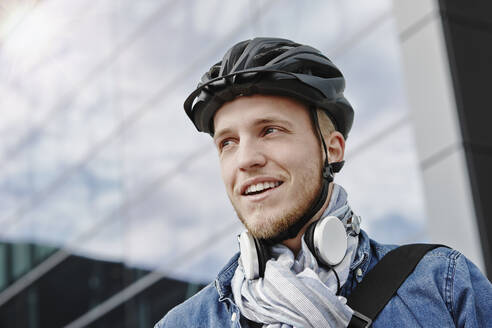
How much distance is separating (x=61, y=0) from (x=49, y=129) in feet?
8.54

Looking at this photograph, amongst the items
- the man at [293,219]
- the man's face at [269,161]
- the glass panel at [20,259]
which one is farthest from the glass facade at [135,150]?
the man's face at [269,161]

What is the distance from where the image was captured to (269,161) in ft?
11.6

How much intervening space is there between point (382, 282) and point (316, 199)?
39cm

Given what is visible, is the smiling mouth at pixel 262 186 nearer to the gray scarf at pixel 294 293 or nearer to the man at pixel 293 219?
the man at pixel 293 219

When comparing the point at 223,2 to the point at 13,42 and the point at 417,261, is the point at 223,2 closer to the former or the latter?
the point at 13,42

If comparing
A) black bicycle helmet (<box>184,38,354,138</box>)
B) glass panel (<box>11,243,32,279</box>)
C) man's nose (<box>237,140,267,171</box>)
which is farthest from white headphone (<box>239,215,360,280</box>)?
glass panel (<box>11,243,32,279</box>)

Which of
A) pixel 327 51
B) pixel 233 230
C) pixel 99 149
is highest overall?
pixel 99 149

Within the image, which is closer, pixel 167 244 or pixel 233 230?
pixel 233 230

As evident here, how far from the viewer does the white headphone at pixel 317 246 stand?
3422 millimetres

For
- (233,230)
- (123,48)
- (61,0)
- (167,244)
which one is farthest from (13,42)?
(233,230)

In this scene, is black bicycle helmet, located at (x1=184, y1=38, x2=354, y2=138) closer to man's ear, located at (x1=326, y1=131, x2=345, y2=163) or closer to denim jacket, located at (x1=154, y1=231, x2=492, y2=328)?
man's ear, located at (x1=326, y1=131, x2=345, y2=163)

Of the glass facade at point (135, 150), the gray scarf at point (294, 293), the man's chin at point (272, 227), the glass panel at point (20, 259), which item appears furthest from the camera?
the glass panel at point (20, 259)

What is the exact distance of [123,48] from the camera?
17328 millimetres

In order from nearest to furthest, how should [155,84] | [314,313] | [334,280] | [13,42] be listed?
[314,313] → [334,280] → [155,84] → [13,42]
